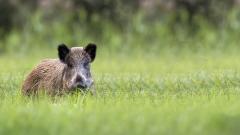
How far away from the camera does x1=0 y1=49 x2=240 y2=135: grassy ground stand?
862cm

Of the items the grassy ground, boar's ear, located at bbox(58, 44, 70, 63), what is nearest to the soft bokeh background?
the grassy ground

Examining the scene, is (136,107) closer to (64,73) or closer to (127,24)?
(64,73)

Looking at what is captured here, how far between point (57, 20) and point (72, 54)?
10.9 metres

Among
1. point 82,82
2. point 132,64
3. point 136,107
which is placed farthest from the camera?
point 132,64

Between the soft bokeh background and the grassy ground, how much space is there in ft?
0.04

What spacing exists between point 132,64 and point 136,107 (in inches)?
351

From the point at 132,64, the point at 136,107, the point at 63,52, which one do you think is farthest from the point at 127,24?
the point at 136,107

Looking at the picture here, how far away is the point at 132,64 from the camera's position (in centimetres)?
1873

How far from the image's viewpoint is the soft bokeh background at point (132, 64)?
28.9 feet

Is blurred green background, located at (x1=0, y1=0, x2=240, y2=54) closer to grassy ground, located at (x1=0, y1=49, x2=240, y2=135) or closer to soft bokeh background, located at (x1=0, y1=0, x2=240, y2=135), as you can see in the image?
soft bokeh background, located at (x1=0, y1=0, x2=240, y2=135)

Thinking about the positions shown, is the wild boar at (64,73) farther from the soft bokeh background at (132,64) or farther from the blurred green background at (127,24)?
the blurred green background at (127,24)

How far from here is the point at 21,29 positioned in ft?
74.9

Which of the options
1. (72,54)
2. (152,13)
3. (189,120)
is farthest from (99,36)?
(189,120)

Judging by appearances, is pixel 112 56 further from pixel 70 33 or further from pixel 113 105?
pixel 113 105
